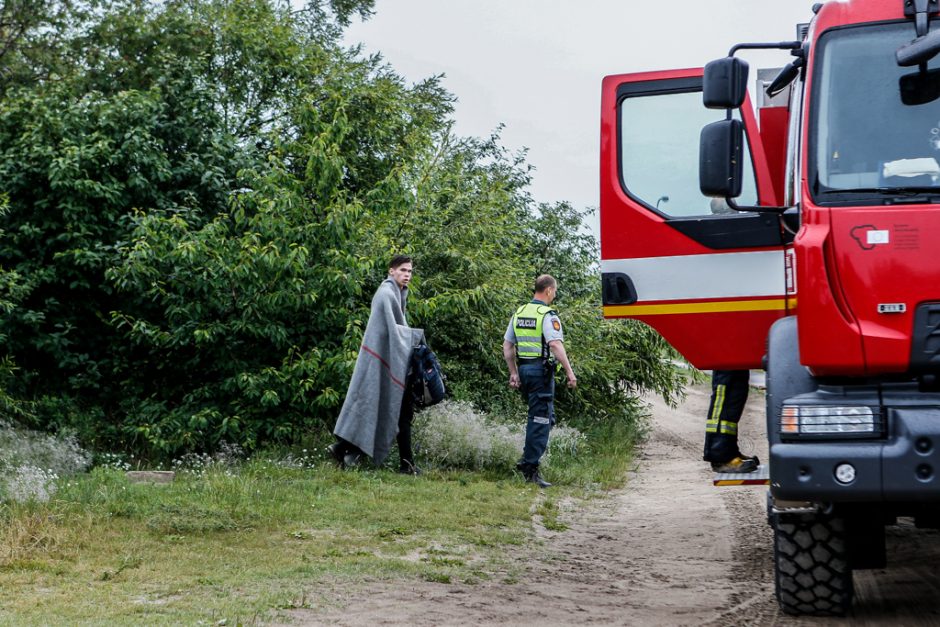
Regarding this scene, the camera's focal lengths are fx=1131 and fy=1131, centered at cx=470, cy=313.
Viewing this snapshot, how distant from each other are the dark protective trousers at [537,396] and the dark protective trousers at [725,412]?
359cm


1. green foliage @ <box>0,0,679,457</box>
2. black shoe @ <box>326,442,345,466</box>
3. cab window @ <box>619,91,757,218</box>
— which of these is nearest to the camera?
cab window @ <box>619,91,757,218</box>

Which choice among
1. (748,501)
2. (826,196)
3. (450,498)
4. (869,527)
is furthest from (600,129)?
(748,501)

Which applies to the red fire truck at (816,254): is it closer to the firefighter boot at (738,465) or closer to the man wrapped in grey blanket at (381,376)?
the firefighter boot at (738,465)

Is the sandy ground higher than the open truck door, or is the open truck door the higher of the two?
the open truck door

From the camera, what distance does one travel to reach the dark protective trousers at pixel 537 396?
10672 millimetres

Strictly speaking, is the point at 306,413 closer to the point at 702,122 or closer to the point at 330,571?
the point at 330,571

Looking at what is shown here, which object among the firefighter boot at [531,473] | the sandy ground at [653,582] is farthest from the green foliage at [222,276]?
the sandy ground at [653,582]

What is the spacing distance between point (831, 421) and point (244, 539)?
4.18 metres

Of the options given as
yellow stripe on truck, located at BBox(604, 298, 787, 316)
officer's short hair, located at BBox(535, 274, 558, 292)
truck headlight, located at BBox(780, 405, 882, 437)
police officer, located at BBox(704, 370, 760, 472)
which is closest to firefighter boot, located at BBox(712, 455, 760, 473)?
police officer, located at BBox(704, 370, 760, 472)

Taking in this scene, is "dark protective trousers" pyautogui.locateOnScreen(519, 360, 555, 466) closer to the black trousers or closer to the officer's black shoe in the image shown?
the officer's black shoe

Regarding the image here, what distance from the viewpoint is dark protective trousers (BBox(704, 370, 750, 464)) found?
7059 mm

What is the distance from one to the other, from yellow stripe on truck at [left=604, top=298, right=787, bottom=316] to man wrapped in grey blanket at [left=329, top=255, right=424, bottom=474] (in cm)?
403

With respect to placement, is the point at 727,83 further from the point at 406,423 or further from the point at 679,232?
the point at 406,423

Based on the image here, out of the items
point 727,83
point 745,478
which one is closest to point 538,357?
point 745,478
